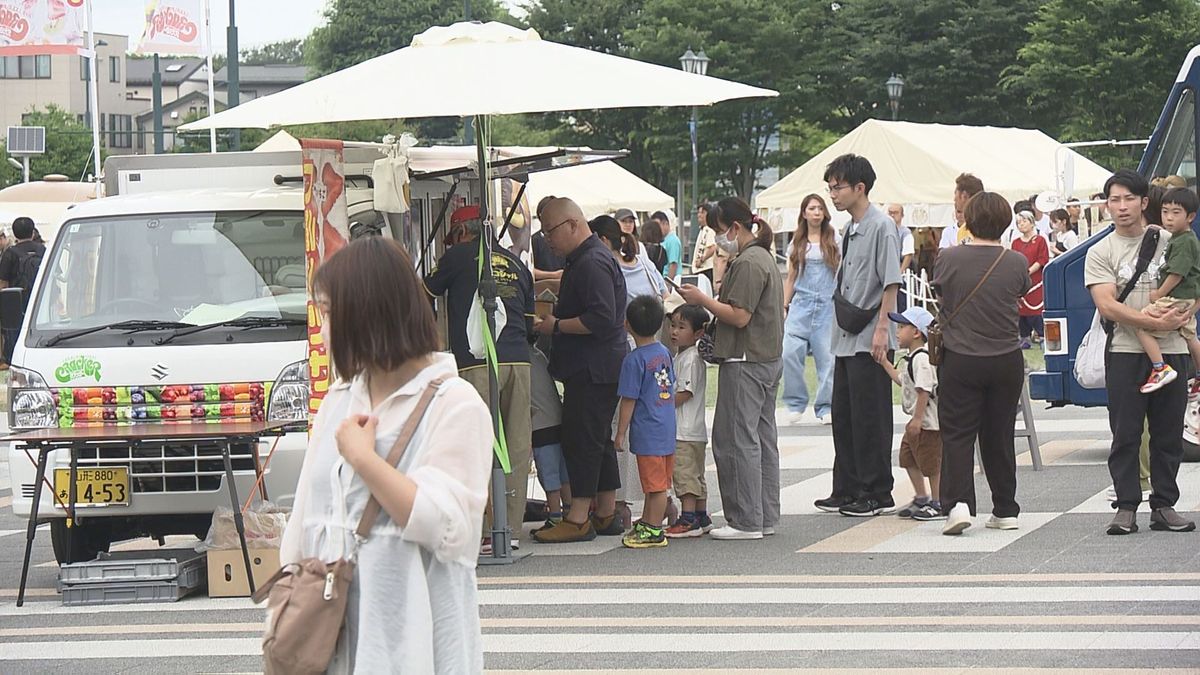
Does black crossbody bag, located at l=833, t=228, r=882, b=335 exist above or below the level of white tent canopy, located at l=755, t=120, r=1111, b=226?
below

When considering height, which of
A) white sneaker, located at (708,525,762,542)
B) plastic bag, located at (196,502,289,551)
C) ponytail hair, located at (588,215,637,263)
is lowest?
white sneaker, located at (708,525,762,542)

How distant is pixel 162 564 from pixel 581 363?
2.46m

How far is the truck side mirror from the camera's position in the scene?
380 inches

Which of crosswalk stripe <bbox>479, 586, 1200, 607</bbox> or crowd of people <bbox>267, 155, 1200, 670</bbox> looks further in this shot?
crowd of people <bbox>267, 155, 1200, 670</bbox>

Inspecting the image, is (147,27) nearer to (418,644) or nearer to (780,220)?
(780,220)

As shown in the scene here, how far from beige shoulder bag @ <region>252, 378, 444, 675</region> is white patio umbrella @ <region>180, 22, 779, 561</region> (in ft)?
15.9

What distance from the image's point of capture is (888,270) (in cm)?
1013

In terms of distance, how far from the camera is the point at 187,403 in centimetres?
893

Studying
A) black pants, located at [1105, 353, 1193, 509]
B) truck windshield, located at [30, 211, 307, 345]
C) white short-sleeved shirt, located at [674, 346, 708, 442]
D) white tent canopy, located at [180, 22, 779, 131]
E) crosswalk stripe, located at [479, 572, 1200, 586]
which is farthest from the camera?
white short-sleeved shirt, located at [674, 346, 708, 442]

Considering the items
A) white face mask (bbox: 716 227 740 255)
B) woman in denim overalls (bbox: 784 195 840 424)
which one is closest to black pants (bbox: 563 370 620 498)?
white face mask (bbox: 716 227 740 255)

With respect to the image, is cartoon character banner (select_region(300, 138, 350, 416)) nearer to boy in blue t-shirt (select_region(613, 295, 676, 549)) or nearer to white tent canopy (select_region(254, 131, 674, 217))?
boy in blue t-shirt (select_region(613, 295, 676, 549))

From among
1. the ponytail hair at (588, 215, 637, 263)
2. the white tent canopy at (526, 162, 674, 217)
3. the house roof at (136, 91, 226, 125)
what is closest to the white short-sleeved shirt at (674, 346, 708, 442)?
the ponytail hair at (588, 215, 637, 263)

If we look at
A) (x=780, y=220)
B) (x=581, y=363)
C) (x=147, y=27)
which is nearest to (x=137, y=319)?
(x=581, y=363)

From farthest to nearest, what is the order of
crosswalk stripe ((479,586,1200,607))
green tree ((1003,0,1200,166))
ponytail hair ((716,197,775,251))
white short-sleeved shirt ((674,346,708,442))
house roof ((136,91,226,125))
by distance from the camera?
house roof ((136,91,226,125))
green tree ((1003,0,1200,166))
white short-sleeved shirt ((674,346,708,442))
ponytail hair ((716,197,775,251))
crosswalk stripe ((479,586,1200,607))
